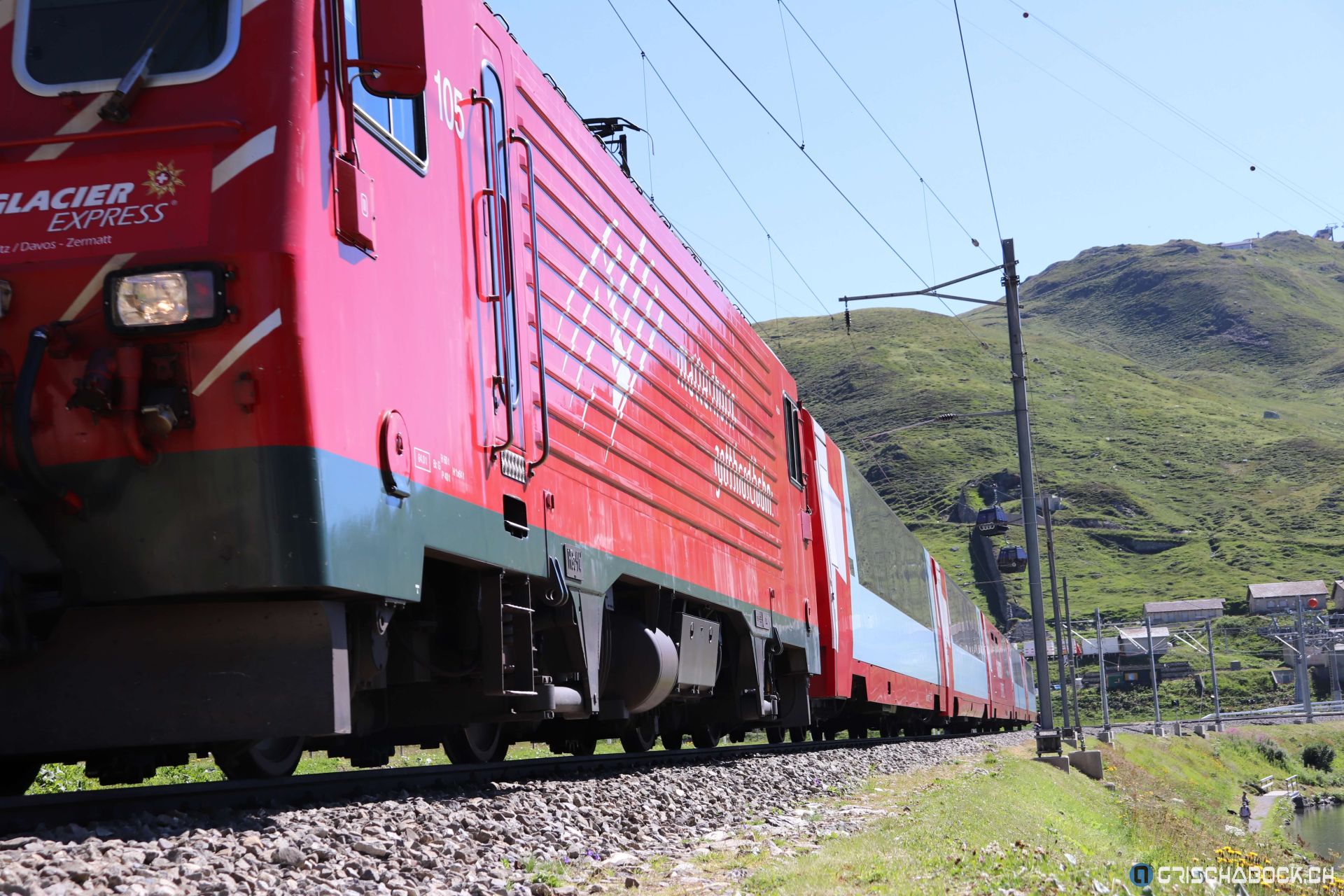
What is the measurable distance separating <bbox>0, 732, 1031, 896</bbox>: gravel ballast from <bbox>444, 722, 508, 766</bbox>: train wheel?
953mm

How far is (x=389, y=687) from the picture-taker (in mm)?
7449

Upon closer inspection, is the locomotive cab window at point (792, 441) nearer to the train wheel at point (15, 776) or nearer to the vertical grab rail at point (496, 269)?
the vertical grab rail at point (496, 269)

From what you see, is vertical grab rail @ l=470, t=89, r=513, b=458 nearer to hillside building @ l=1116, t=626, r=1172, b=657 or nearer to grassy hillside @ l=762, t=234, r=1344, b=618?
hillside building @ l=1116, t=626, r=1172, b=657

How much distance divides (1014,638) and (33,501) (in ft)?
371

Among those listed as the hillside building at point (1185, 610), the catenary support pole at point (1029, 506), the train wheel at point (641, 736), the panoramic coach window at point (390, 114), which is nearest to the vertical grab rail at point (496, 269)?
the panoramic coach window at point (390, 114)

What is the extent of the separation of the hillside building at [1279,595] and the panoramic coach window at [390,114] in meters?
116

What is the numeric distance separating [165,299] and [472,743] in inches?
206

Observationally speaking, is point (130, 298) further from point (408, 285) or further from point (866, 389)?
point (866, 389)

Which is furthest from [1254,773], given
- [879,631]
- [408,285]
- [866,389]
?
[866,389]

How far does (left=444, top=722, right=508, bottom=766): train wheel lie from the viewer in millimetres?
9312

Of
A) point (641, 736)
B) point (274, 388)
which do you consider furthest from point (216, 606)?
point (641, 736)

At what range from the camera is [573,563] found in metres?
7.91

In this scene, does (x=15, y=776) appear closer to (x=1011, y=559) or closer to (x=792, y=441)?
(x=792, y=441)

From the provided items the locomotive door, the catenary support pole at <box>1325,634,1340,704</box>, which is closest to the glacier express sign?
the locomotive door
